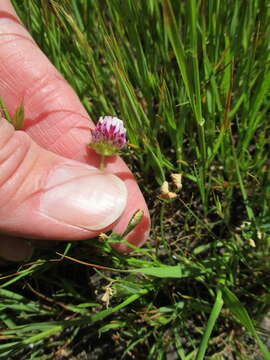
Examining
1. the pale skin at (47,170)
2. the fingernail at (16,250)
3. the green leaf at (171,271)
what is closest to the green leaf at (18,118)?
the pale skin at (47,170)

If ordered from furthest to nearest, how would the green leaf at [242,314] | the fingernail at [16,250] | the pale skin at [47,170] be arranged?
the fingernail at [16,250] < the pale skin at [47,170] < the green leaf at [242,314]

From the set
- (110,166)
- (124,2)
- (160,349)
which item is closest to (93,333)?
(160,349)

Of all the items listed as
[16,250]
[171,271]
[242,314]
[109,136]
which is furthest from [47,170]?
[242,314]

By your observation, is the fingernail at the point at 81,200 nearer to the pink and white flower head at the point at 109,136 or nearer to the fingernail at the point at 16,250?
the pink and white flower head at the point at 109,136

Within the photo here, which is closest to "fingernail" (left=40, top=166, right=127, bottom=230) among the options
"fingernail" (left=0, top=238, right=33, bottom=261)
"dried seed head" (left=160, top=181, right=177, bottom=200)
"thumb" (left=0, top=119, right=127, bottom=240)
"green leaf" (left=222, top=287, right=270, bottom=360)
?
"thumb" (left=0, top=119, right=127, bottom=240)

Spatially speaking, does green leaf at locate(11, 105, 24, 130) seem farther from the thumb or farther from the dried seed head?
A: the dried seed head

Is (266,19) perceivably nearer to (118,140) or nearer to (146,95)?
(146,95)
